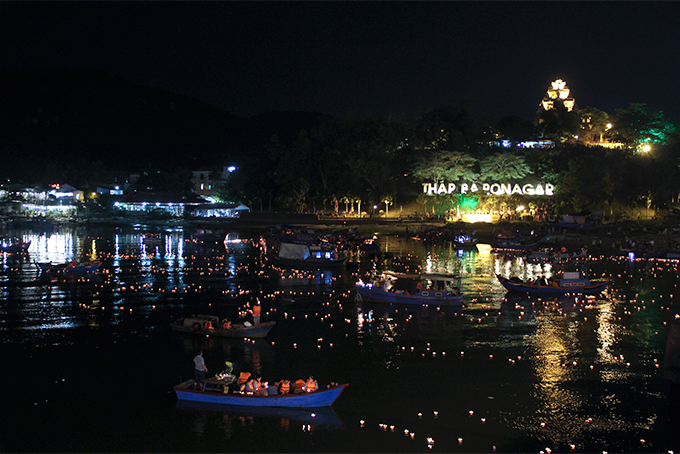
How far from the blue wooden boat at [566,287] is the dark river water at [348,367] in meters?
1.22

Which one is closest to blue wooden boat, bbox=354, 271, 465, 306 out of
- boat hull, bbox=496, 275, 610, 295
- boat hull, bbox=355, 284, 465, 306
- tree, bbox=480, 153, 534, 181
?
boat hull, bbox=355, 284, 465, 306

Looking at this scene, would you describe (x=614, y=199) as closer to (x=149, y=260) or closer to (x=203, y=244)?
(x=203, y=244)

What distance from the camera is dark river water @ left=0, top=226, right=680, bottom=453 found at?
664 inches

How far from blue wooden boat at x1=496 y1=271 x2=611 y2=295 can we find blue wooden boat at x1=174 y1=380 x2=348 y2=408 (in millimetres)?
21993

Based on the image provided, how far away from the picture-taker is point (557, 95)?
120m

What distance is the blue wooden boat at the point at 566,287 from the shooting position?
37.2 metres

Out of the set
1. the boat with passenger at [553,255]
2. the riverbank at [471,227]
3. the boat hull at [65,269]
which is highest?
the riverbank at [471,227]

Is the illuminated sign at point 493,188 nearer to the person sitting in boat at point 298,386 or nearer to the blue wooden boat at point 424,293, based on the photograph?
the blue wooden boat at point 424,293

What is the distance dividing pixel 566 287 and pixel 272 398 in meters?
24.9

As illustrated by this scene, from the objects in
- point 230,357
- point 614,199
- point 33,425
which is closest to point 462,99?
point 614,199

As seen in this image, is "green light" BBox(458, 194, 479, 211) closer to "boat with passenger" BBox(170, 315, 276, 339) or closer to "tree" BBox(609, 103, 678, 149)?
"tree" BBox(609, 103, 678, 149)

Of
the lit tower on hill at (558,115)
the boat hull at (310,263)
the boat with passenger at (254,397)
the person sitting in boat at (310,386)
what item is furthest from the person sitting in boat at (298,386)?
the lit tower on hill at (558,115)

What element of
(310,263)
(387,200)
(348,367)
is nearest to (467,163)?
(387,200)

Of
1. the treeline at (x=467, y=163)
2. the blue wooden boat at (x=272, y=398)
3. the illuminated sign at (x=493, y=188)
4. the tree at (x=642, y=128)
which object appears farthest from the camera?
the tree at (x=642, y=128)
